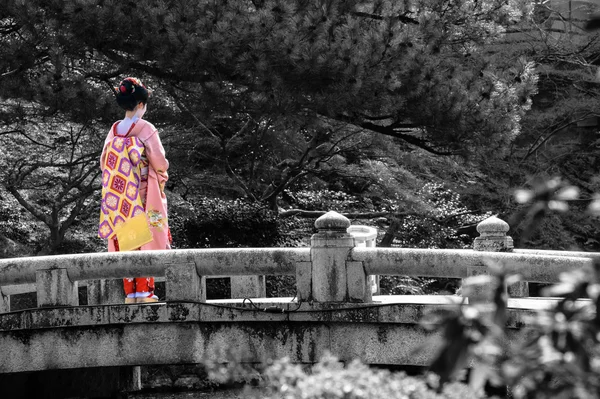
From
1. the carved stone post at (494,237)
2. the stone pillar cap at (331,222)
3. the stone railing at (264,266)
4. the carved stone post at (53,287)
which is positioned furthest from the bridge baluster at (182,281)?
the carved stone post at (494,237)

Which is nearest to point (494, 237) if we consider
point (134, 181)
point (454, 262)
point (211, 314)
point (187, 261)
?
point (454, 262)

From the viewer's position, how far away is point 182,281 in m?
8.65

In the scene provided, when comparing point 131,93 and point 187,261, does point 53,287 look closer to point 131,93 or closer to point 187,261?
point 187,261

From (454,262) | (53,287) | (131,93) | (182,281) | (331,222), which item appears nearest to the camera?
(454,262)

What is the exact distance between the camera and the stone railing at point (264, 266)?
8.37 metres

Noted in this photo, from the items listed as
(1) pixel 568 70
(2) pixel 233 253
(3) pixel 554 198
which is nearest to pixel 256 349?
(2) pixel 233 253

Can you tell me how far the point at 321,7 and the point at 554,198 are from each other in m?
8.31

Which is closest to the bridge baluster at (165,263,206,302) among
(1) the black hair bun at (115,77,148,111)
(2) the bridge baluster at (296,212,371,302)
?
(2) the bridge baluster at (296,212,371,302)

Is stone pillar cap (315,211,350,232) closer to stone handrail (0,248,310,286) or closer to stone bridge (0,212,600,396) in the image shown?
stone bridge (0,212,600,396)

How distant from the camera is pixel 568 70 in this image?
54.3ft

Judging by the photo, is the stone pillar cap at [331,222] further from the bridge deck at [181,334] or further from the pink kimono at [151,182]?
the pink kimono at [151,182]

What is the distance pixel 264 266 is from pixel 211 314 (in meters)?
0.57

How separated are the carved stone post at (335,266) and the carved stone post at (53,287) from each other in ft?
6.65

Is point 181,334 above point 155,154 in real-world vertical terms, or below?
below
